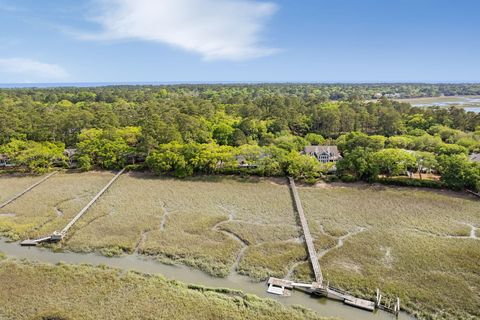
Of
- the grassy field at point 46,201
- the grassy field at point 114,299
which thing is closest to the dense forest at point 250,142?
the grassy field at point 46,201

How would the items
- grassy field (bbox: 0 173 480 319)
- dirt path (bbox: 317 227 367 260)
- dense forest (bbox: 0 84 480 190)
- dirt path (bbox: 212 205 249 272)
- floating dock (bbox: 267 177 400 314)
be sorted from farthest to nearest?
dense forest (bbox: 0 84 480 190) < dirt path (bbox: 317 227 367 260) < dirt path (bbox: 212 205 249 272) < grassy field (bbox: 0 173 480 319) < floating dock (bbox: 267 177 400 314)

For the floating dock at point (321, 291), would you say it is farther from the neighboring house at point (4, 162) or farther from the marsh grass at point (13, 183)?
the neighboring house at point (4, 162)

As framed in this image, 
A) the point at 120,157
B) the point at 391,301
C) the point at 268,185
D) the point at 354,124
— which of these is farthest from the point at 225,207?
the point at 354,124

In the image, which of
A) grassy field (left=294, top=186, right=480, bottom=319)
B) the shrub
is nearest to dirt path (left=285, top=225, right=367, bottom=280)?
grassy field (left=294, top=186, right=480, bottom=319)

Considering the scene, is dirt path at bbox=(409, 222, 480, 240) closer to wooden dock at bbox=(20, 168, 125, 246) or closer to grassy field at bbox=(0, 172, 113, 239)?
wooden dock at bbox=(20, 168, 125, 246)

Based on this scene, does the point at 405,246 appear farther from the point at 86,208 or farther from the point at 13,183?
the point at 13,183

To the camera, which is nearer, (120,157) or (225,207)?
(225,207)

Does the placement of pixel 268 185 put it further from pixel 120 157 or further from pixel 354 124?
pixel 354 124
